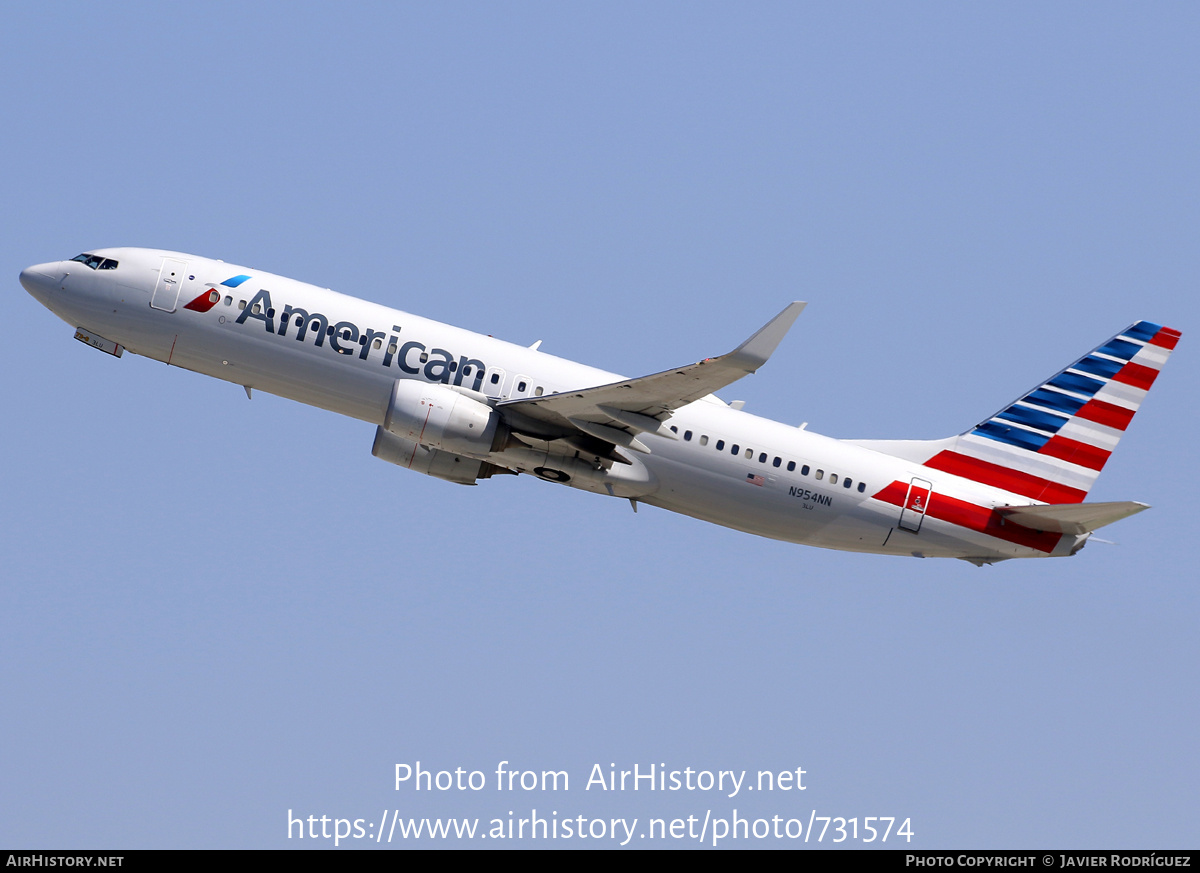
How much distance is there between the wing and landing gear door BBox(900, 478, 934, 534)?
775 cm

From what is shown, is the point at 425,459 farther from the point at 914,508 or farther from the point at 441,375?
the point at 914,508

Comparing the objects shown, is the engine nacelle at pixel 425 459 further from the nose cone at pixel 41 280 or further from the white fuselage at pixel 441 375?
the nose cone at pixel 41 280

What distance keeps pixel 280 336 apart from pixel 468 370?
5.28 metres

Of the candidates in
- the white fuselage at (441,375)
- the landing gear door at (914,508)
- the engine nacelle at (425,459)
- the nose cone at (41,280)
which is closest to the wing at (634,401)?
the white fuselage at (441,375)

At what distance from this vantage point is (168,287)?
36281 millimetres

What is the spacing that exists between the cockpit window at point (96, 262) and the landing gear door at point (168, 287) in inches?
61.1

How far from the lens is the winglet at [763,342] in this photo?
30281mm

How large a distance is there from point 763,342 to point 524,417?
7.57 metres

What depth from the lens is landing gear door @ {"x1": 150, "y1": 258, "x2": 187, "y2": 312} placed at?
119ft

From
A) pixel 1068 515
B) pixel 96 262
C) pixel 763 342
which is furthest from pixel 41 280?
pixel 1068 515

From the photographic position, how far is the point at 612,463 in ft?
118
